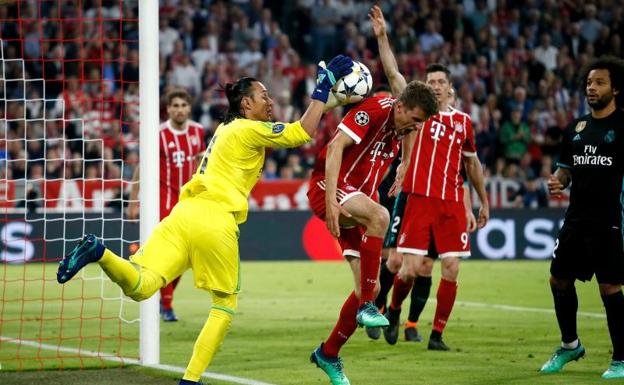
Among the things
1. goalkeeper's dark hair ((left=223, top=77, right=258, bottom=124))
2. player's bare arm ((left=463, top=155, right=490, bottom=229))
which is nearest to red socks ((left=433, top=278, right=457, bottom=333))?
player's bare arm ((left=463, top=155, right=490, bottom=229))

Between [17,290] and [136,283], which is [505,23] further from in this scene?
[136,283]

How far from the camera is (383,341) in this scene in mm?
9953

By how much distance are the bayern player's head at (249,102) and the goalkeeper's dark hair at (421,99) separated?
0.91 m

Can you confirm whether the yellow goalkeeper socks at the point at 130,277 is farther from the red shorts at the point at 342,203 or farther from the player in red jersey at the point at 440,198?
the player in red jersey at the point at 440,198

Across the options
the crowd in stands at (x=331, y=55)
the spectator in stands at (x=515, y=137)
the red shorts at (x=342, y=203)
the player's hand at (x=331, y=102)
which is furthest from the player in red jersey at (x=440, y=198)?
the spectator in stands at (x=515, y=137)

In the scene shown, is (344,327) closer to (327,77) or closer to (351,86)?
(351,86)

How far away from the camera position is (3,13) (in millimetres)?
20984

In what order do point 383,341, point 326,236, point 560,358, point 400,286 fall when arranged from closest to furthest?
point 560,358 → point 400,286 → point 383,341 → point 326,236

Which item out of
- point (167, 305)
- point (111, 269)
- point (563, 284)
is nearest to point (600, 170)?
point (563, 284)

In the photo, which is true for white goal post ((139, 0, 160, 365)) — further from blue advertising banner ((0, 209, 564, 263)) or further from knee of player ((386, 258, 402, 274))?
blue advertising banner ((0, 209, 564, 263))

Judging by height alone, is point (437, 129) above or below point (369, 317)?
above

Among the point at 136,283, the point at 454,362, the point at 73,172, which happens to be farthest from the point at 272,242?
the point at 136,283

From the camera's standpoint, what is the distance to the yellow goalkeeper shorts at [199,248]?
21.6ft

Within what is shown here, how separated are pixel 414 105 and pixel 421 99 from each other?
61 mm
